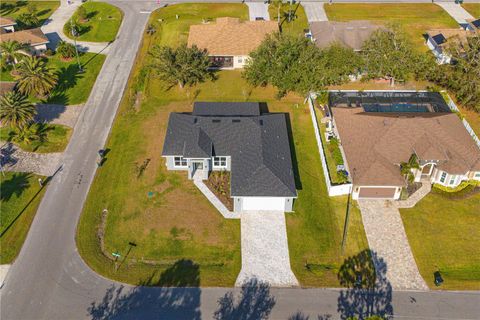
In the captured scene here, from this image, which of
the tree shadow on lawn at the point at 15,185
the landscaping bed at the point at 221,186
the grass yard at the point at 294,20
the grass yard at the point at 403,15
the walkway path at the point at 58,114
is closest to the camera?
the landscaping bed at the point at 221,186

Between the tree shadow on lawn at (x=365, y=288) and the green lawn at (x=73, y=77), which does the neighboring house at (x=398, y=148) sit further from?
the green lawn at (x=73, y=77)

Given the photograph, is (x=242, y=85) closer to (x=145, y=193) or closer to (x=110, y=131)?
(x=110, y=131)

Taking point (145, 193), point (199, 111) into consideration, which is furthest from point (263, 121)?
point (145, 193)

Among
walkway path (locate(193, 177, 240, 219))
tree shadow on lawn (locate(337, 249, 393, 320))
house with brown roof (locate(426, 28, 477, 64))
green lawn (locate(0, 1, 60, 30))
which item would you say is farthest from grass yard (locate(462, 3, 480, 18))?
green lawn (locate(0, 1, 60, 30))

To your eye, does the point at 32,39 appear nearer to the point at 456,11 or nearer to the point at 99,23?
the point at 99,23

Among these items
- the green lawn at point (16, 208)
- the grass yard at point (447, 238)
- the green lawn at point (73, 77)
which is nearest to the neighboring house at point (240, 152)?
the grass yard at point (447, 238)

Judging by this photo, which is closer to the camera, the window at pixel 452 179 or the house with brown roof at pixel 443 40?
the window at pixel 452 179
